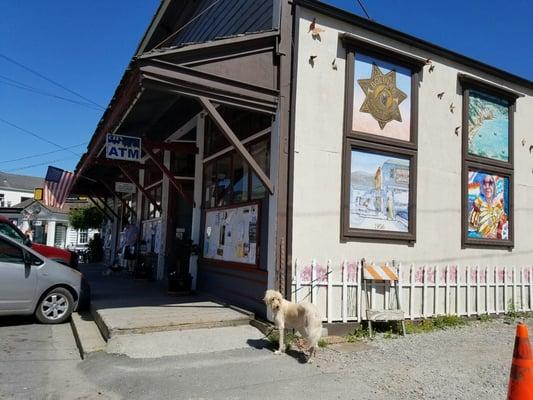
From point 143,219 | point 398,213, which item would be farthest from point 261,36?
point 143,219

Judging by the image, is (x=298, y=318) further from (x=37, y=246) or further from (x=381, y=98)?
(x=37, y=246)

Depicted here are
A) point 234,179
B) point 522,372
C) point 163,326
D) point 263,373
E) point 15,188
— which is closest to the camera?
point 522,372

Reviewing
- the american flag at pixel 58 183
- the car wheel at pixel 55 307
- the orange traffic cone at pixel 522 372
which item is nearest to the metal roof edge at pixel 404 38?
the orange traffic cone at pixel 522 372

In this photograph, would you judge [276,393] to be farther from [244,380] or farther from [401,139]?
[401,139]

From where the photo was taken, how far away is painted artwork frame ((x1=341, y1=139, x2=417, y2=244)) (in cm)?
805

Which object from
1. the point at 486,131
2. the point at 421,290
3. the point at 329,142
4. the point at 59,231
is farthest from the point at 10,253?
the point at 59,231

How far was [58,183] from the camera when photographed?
16.1 metres

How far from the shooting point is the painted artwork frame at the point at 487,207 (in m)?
9.70

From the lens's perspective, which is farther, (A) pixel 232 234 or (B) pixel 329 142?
(A) pixel 232 234

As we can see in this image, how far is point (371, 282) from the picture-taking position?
817 centimetres

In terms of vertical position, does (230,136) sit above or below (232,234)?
above

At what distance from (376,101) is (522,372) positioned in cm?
563

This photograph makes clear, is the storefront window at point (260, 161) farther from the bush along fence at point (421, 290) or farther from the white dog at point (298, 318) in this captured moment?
the white dog at point (298, 318)

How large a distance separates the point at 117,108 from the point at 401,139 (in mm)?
5076
